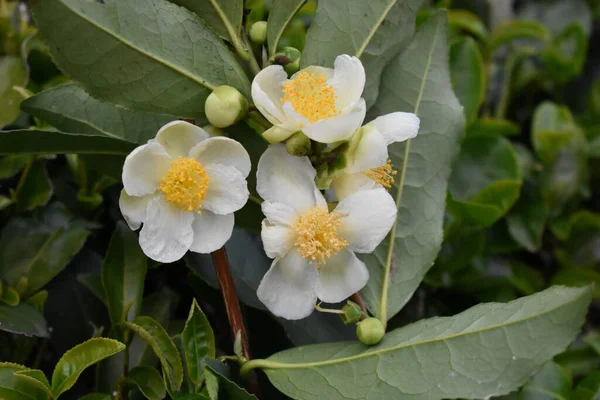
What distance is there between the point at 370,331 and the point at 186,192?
24cm

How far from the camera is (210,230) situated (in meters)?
0.63

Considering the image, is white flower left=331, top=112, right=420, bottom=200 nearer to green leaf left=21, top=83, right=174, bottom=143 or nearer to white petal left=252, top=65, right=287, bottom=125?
white petal left=252, top=65, right=287, bottom=125

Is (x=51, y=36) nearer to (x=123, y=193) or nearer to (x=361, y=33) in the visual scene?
(x=123, y=193)

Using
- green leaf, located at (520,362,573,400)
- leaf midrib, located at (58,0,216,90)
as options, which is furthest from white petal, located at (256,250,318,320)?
green leaf, located at (520,362,573,400)

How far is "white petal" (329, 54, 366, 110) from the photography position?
0.63 meters

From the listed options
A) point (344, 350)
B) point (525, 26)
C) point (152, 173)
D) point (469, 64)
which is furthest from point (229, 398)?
point (525, 26)

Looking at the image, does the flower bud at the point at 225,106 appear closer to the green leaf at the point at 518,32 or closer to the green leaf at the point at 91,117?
the green leaf at the point at 91,117

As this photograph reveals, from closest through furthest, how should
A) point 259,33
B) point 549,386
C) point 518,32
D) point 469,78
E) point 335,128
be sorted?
1. point 335,128
2. point 259,33
3. point 549,386
4. point 469,78
5. point 518,32

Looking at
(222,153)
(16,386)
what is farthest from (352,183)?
(16,386)

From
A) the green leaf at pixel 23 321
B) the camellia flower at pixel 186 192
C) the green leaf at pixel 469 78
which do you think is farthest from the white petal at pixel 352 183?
the green leaf at pixel 469 78

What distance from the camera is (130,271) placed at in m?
0.71

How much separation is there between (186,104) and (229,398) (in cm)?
31

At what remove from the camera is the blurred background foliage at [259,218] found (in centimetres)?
71

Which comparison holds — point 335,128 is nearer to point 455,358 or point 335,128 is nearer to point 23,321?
point 455,358
